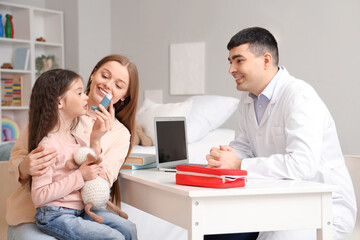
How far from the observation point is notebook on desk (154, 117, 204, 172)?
197 centimetres

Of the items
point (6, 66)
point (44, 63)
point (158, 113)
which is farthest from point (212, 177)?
point (44, 63)

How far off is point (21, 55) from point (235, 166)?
12.7 ft

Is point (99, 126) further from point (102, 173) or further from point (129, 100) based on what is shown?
point (129, 100)

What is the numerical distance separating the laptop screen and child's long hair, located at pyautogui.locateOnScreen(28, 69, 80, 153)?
0.48m

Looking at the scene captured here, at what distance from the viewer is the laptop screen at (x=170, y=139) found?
6.53 ft

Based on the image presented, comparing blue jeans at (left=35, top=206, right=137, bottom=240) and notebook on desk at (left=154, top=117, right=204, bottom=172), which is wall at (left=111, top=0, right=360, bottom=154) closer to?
notebook on desk at (left=154, top=117, right=204, bottom=172)

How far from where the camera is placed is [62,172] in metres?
1.58

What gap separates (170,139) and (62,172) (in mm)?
602

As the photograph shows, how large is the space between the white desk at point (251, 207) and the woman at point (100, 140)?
32cm

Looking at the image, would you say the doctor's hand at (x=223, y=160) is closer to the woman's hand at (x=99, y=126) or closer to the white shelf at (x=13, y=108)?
the woman's hand at (x=99, y=126)

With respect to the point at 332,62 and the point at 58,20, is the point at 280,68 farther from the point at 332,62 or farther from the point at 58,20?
the point at 58,20

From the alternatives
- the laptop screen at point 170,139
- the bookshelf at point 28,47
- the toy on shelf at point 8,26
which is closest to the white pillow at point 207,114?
the laptop screen at point 170,139

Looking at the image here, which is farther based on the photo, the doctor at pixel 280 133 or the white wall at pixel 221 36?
the white wall at pixel 221 36

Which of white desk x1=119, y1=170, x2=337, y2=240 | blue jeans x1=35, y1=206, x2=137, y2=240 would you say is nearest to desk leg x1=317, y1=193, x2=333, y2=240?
white desk x1=119, y1=170, x2=337, y2=240
